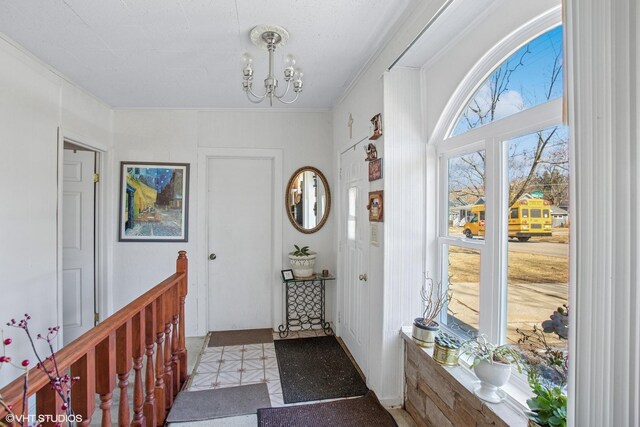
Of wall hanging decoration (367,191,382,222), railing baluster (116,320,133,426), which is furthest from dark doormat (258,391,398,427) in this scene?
wall hanging decoration (367,191,382,222)

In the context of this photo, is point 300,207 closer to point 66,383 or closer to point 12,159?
point 12,159

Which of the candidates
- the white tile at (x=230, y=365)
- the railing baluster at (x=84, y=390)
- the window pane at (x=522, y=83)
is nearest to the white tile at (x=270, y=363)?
the white tile at (x=230, y=365)

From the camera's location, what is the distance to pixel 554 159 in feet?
3.74

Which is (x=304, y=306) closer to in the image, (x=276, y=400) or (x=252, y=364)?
(x=252, y=364)

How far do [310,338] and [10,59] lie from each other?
316 cm

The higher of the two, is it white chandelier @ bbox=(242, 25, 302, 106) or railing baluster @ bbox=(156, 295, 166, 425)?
white chandelier @ bbox=(242, 25, 302, 106)

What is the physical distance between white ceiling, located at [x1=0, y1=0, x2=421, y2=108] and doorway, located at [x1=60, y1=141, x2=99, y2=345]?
0.74 metres

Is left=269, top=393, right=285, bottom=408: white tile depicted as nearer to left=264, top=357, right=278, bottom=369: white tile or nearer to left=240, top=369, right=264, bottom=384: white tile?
left=240, top=369, right=264, bottom=384: white tile

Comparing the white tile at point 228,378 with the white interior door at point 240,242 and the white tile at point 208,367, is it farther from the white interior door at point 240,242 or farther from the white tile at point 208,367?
the white interior door at point 240,242

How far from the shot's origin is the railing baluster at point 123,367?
137cm

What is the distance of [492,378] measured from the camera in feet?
3.99

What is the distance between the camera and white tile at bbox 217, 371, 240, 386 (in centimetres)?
228

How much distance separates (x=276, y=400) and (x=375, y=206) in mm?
1505

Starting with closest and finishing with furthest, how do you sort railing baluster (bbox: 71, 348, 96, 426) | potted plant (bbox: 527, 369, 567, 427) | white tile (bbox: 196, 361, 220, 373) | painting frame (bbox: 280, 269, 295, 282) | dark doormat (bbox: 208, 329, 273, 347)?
potted plant (bbox: 527, 369, 567, 427) < railing baluster (bbox: 71, 348, 96, 426) < white tile (bbox: 196, 361, 220, 373) < dark doormat (bbox: 208, 329, 273, 347) < painting frame (bbox: 280, 269, 295, 282)
